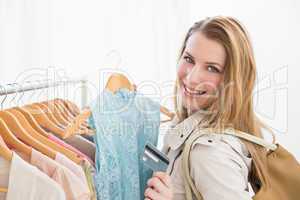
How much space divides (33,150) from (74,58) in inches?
42.3

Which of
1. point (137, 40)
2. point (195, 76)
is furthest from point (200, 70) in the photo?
point (137, 40)

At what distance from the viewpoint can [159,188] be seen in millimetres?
798

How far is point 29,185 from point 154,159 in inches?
10.7

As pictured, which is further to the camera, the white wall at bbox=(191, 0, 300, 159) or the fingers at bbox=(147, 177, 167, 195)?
the white wall at bbox=(191, 0, 300, 159)

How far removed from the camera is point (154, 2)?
6.47ft

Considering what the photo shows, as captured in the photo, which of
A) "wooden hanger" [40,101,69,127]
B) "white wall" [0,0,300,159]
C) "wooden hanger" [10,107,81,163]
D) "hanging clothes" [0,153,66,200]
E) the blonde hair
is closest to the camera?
"hanging clothes" [0,153,66,200]

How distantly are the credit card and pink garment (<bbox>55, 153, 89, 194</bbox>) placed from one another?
0.15 meters

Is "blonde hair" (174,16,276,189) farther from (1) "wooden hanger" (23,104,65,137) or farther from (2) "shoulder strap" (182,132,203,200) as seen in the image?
(1) "wooden hanger" (23,104,65,137)

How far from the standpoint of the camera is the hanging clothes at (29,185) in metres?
0.64

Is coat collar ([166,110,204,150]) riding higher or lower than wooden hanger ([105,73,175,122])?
lower

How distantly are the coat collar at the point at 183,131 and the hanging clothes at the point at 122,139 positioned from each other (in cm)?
6

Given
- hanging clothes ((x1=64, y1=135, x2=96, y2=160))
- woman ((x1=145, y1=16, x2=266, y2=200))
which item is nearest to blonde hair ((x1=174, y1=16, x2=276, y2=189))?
woman ((x1=145, y1=16, x2=266, y2=200))

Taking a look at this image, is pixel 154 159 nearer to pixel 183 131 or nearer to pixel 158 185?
→ pixel 158 185

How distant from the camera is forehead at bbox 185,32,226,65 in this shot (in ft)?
2.88
